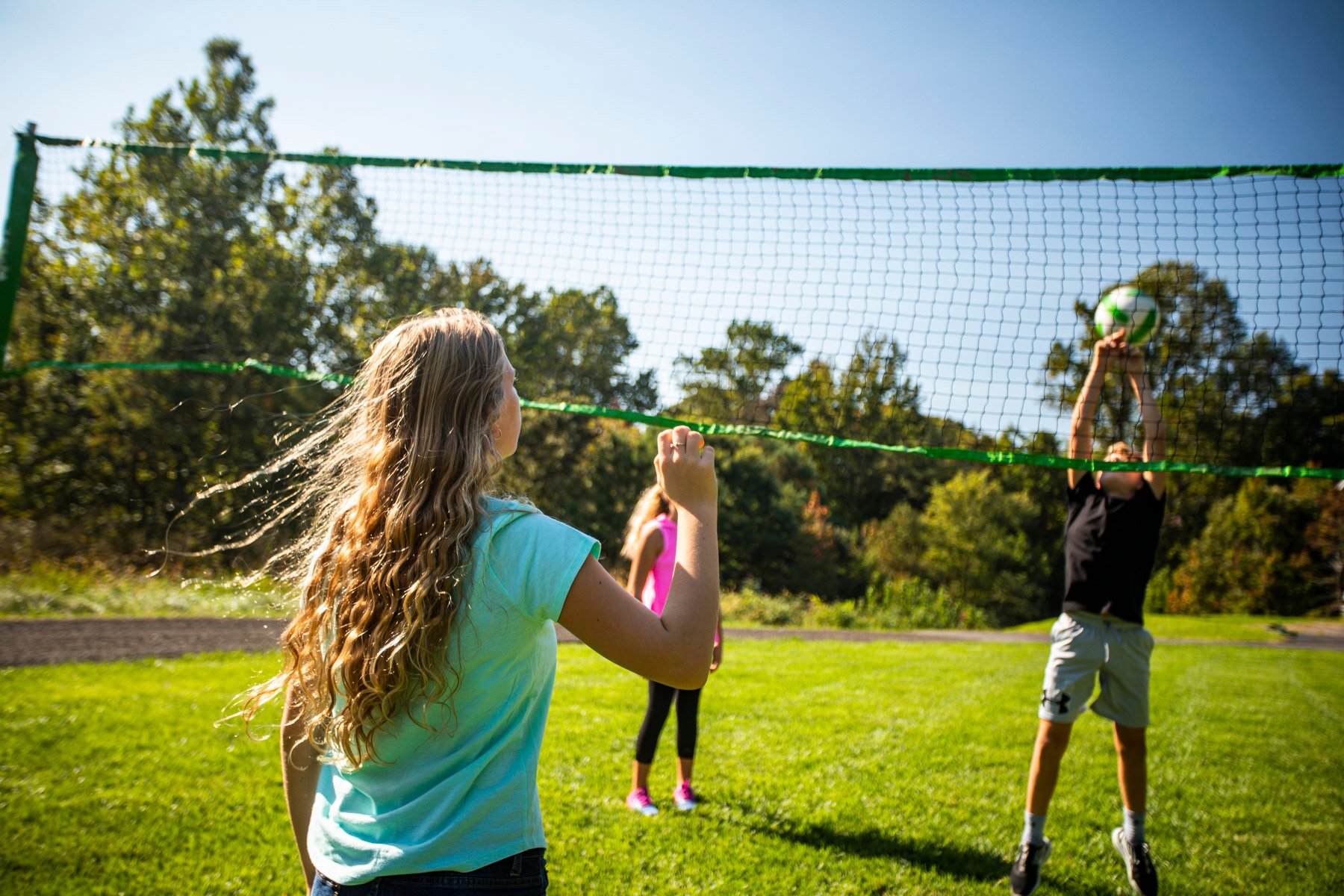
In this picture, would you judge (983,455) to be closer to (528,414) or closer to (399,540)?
(399,540)

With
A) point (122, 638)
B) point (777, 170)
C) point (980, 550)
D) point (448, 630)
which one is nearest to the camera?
point (448, 630)

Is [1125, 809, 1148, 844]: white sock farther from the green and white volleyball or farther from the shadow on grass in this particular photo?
the green and white volleyball

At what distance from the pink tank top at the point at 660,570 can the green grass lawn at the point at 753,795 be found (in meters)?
1.15

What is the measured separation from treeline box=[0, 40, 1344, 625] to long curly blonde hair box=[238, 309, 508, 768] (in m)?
3.09

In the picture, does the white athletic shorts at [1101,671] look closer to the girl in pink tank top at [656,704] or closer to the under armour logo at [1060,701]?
the under armour logo at [1060,701]

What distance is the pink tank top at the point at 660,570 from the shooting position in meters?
4.25

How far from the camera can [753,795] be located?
14.9ft

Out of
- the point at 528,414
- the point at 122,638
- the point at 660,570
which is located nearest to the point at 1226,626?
the point at 528,414

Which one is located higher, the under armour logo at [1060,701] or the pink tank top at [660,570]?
the pink tank top at [660,570]

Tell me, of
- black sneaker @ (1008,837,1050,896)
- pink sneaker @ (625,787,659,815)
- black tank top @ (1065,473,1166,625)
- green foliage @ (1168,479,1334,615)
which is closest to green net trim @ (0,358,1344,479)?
black tank top @ (1065,473,1166,625)

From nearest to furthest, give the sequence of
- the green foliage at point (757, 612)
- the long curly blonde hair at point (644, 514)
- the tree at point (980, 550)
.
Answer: the long curly blonde hair at point (644, 514)
the green foliage at point (757, 612)
the tree at point (980, 550)

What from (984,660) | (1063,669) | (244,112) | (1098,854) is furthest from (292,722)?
(244,112)

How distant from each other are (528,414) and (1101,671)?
17009 mm

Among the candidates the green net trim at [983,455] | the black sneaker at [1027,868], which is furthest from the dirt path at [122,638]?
the black sneaker at [1027,868]
